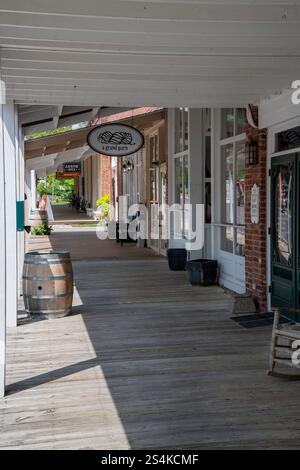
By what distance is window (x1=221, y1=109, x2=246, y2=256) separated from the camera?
8305 mm

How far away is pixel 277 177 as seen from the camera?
22.4ft

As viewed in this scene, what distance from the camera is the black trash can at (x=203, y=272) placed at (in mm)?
9094

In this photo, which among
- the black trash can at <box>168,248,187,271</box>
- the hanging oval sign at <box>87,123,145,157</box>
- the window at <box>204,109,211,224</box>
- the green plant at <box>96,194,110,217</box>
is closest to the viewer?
the hanging oval sign at <box>87,123,145,157</box>

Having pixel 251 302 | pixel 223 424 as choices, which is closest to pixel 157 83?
pixel 251 302

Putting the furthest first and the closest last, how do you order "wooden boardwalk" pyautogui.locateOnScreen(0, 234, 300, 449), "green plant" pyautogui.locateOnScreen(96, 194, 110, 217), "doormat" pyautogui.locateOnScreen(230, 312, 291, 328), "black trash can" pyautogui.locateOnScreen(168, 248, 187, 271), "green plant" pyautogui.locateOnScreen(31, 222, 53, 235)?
"green plant" pyautogui.locateOnScreen(96, 194, 110, 217)
"green plant" pyautogui.locateOnScreen(31, 222, 53, 235)
"black trash can" pyautogui.locateOnScreen(168, 248, 187, 271)
"doormat" pyautogui.locateOnScreen(230, 312, 291, 328)
"wooden boardwalk" pyautogui.locateOnScreen(0, 234, 300, 449)

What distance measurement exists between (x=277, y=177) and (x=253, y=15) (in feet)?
10.4

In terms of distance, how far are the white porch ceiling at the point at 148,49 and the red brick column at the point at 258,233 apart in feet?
2.40

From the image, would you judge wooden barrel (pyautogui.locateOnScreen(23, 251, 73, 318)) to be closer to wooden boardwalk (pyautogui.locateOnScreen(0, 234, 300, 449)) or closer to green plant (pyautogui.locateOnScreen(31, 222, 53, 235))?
wooden boardwalk (pyautogui.locateOnScreen(0, 234, 300, 449))

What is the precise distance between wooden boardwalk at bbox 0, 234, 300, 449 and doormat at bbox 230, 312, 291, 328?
0.38 ft

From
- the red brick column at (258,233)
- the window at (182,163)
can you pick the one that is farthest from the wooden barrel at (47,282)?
the window at (182,163)

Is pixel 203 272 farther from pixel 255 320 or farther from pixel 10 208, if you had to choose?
pixel 10 208

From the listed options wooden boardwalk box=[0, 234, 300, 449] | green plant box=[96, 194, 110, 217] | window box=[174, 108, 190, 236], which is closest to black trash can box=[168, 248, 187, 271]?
window box=[174, 108, 190, 236]

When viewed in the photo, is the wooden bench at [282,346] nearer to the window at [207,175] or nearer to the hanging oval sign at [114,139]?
the hanging oval sign at [114,139]

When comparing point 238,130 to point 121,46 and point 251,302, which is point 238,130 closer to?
point 251,302
